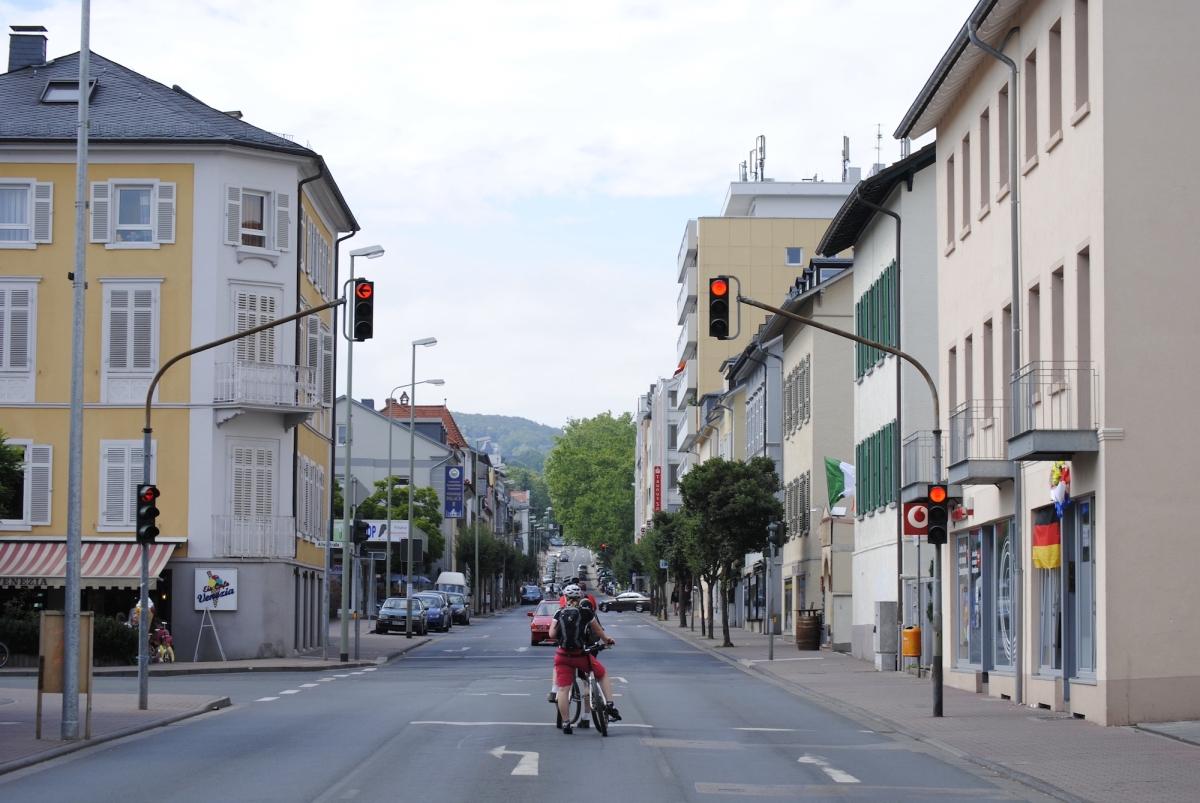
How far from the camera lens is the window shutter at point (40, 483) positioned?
3781 centimetres

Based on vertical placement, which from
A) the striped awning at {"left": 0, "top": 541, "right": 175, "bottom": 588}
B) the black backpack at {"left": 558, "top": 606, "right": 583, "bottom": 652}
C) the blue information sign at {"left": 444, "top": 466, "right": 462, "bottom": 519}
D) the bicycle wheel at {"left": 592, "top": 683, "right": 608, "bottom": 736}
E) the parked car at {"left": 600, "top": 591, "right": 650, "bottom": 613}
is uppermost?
the blue information sign at {"left": 444, "top": 466, "right": 462, "bottom": 519}

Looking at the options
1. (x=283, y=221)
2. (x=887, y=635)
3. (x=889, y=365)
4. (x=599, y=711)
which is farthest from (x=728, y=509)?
(x=599, y=711)

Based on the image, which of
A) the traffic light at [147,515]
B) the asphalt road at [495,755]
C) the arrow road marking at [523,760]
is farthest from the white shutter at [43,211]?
the arrow road marking at [523,760]

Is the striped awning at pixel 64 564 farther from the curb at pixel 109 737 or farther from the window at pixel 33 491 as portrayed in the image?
the curb at pixel 109 737

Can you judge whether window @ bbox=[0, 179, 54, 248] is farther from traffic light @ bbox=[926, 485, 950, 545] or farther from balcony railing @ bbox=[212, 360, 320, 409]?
traffic light @ bbox=[926, 485, 950, 545]

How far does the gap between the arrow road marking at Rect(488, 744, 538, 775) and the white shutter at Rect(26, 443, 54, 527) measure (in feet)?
78.2

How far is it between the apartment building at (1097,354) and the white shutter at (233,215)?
1937cm

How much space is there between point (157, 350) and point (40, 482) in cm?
410

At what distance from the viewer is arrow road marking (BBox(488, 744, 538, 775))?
14.6 m

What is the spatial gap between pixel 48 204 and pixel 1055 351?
25.0m

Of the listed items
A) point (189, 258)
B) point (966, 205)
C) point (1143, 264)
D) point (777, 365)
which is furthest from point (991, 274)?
point (777, 365)

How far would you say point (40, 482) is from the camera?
37.9 metres

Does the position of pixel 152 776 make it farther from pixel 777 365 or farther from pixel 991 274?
pixel 777 365

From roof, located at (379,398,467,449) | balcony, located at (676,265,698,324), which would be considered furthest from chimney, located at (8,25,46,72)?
roof, located at (379,398,467,449)
